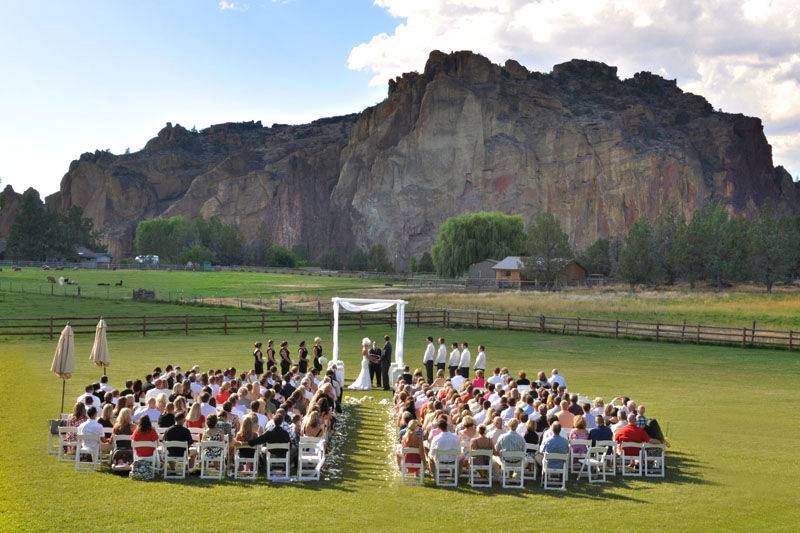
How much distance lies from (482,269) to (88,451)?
9901 cm

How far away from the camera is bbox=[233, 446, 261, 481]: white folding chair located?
14008 mm

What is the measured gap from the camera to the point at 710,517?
1235 cm

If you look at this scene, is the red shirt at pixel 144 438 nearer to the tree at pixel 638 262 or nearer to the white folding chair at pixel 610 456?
the white folding chair at pixel 610 456

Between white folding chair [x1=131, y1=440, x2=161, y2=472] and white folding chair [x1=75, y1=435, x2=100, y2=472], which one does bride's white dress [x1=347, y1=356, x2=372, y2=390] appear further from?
white folding chair [x1=131, y1=440, x2=161, y2=472]

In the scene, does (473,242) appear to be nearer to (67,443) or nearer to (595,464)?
(595,464)

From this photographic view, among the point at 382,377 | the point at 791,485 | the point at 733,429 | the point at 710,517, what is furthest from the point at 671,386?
the point at 710,517

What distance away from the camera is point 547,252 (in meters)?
92.9

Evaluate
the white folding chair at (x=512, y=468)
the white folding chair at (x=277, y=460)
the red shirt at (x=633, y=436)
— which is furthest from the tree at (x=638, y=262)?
the white folding chair at (x=277, y=460)

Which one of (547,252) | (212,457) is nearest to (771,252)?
(547,252)

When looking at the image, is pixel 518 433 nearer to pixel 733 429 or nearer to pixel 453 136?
pixel 733 429

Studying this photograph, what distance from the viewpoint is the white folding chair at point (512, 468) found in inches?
552

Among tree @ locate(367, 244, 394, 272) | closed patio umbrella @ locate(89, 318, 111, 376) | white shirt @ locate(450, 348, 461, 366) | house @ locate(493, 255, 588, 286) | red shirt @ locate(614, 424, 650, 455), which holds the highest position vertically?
tree @ locate(367, 244, 394, 272)

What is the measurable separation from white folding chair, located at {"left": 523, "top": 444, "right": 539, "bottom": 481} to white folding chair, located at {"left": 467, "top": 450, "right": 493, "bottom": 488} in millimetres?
698

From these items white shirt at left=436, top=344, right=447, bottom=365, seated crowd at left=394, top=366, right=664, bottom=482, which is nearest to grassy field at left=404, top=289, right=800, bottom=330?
white shirt at left=436, top=344, right=447, bottom=365
